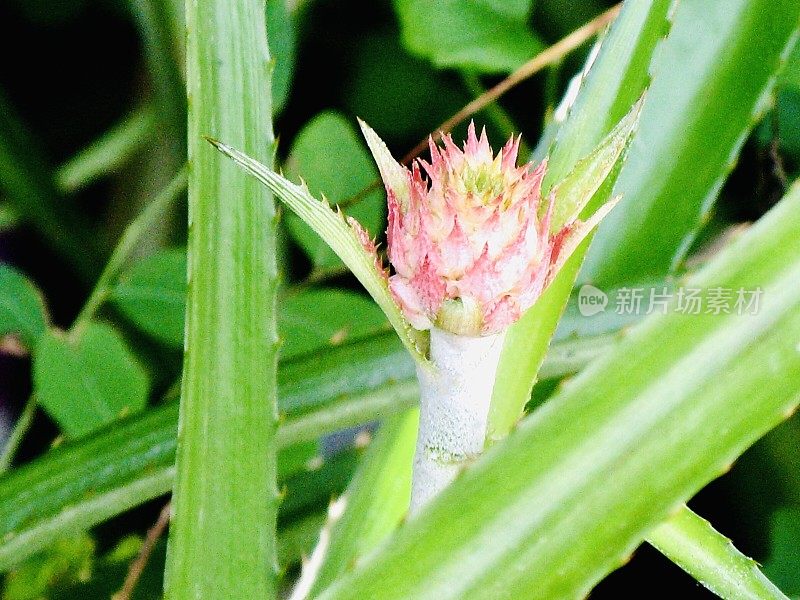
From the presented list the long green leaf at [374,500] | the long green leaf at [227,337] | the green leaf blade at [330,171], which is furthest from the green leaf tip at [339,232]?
the green leaf blade at [330,171]

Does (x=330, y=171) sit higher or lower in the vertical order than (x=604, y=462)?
higher

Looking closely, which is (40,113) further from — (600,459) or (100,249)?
(600,459)

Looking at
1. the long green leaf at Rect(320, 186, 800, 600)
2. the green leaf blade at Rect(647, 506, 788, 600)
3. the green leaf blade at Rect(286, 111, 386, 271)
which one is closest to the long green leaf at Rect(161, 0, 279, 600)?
the long green leaf at Rect(320, 186, 800, 600)

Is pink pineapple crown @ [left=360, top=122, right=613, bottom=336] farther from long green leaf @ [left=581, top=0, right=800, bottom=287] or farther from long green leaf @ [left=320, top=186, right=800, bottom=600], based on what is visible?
long green leaf @ [left=581, top=0, right=800, bottom=287]

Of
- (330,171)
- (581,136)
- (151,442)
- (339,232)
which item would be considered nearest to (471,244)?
(339,232)

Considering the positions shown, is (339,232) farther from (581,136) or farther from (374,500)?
(374,500)

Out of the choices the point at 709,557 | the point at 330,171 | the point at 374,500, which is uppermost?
the point at 330,171

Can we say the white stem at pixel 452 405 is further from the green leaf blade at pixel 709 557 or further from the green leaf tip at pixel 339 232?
the green leaf blade at pixel 709 557
